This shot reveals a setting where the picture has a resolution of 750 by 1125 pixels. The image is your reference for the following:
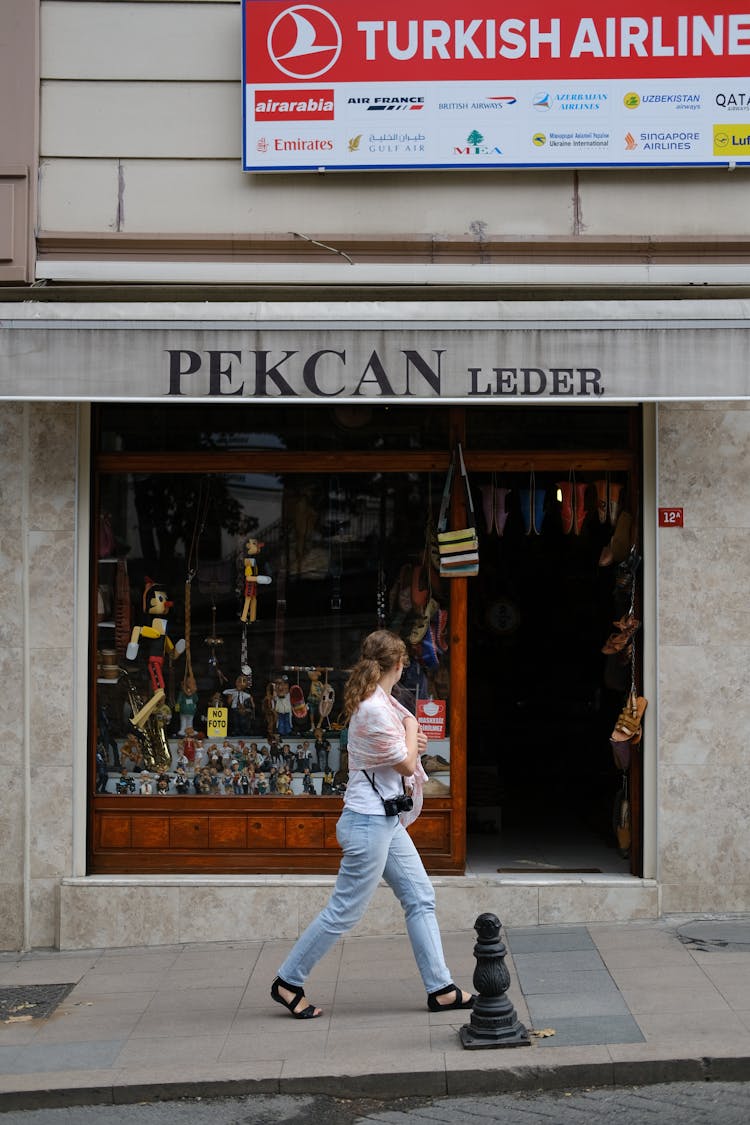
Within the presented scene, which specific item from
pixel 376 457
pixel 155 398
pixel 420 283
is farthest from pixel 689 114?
pixel 155 398

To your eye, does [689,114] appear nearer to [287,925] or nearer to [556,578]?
[556,578]

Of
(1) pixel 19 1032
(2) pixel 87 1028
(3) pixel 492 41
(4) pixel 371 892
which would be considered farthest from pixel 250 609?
(3) pixel 492 41

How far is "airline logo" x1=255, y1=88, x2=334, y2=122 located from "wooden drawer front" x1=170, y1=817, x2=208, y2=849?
4522 millimetres

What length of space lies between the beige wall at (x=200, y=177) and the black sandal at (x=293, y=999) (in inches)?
182

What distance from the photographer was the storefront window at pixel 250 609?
8383 millimetres

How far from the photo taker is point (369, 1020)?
20.7 ft

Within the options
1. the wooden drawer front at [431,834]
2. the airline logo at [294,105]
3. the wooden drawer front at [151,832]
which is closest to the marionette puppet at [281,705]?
the wooden drawer front at [151,832]

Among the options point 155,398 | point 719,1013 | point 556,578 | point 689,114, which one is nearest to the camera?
point 719,1013

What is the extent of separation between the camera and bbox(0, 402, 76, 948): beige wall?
798 cm

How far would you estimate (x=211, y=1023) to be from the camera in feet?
21.1

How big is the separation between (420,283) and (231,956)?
4316 mm

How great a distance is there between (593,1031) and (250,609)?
3.61 metres

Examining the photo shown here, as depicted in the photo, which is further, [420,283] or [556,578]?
[556,578]

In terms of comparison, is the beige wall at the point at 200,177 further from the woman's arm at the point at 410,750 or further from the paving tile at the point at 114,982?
the paving tile at the point at 114,982
